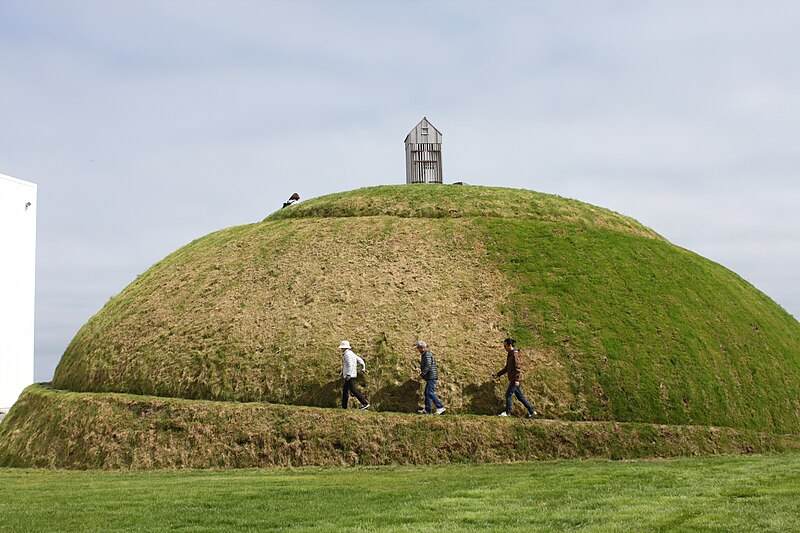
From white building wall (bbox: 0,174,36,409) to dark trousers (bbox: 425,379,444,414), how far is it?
3686cm

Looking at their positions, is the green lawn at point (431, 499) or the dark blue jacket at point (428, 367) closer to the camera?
the green lawn at point (431, 499)

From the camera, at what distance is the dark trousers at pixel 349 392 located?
23547mm

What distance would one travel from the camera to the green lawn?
13711 millimetres

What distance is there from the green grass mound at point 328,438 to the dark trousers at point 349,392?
391 millimetres

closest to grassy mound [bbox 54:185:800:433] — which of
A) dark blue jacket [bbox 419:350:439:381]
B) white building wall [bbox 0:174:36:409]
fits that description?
dark blue jacket [bbox 419:350:439:381]

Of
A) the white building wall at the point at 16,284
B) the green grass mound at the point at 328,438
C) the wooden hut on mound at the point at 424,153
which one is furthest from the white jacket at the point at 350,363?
the white building wall at the point at 16,284

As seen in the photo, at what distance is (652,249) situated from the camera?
32.4m

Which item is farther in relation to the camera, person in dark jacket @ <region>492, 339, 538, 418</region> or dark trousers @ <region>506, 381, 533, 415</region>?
dark trousers @ <region>506, 381, 533, 415</region>

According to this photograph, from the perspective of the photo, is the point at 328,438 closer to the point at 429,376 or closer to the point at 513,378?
the point at 429,376

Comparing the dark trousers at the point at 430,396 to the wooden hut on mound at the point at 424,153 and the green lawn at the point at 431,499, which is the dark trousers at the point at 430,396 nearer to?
the green lawn at the point at 431,499

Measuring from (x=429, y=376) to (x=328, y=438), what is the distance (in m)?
3.12

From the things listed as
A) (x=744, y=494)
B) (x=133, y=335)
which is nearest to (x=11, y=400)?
(x=133, y=335)

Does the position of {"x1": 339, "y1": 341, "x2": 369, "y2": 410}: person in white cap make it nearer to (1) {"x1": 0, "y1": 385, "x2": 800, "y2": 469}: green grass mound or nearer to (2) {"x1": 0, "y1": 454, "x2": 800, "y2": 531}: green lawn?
(1) {"x1": 0, "y1": 385, "x2": 800, "y2": 469}: green grass mound

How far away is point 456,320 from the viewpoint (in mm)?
26344
